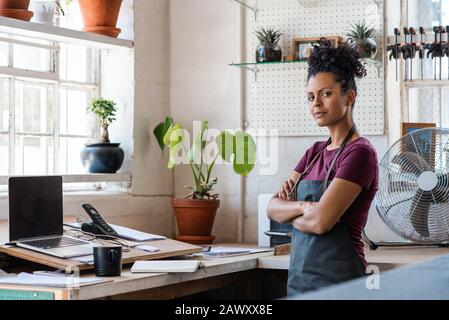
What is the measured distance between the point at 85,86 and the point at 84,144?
0.31 metres

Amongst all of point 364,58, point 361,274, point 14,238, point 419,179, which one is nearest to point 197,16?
point 364,58

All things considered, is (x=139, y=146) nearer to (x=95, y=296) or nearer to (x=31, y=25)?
(x=31, y=25)

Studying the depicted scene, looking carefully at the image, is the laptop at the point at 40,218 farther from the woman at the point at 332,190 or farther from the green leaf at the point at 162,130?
the green leaf at the point at 162,130

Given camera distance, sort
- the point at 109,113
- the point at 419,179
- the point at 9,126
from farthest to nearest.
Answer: the point at 109,113
the point at 9,126
the point at 419,179

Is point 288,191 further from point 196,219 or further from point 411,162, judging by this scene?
point 196,219

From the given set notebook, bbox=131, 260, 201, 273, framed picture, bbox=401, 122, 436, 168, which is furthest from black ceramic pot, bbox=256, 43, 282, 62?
notebook, bbox=131, 260, 201, 273

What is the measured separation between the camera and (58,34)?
11.5ft

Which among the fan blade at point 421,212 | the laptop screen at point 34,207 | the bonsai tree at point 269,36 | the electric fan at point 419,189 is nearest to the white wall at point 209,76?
the bonsai tree at point 269,36

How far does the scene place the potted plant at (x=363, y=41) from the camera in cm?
371

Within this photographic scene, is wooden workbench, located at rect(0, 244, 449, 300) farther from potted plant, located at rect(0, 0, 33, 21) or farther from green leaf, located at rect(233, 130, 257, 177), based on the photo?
potted plant, located at rect(0, 0, 33, 21)

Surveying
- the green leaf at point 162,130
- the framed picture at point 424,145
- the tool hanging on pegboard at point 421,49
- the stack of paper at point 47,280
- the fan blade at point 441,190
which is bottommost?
the stack of paper at point 47,280

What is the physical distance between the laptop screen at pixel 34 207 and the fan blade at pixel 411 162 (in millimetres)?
1479

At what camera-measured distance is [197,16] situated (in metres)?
4.18

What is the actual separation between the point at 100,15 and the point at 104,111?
476mm
